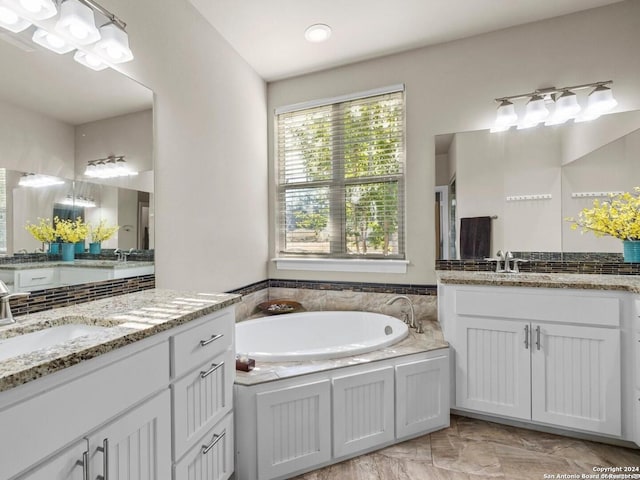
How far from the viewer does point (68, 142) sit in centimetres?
138

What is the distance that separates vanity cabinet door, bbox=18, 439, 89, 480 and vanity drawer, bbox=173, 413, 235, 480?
41cm

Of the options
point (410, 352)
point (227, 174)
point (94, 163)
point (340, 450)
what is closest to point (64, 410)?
point (94, 163)

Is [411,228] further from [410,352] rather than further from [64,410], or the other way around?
[64,410]

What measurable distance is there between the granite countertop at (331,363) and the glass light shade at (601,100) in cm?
177

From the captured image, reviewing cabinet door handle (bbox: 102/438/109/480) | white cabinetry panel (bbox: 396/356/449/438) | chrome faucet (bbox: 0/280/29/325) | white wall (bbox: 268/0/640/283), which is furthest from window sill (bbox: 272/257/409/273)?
cabinet door handle (bbox: 102/438/109/480)

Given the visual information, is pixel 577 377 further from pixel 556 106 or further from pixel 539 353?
pixel 556 106

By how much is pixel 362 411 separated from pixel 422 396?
40 cm

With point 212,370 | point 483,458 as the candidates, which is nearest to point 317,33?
point 212,370

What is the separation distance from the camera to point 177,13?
1.91 meters

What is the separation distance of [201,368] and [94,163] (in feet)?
3.43

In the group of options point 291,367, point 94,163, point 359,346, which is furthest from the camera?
point 359,346

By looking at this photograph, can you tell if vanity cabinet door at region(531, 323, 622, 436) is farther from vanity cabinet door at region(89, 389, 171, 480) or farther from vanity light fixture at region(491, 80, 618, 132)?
vanity cabinet door at region(89, 389, 171, 480)

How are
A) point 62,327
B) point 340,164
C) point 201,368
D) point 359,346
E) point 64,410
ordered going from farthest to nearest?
point 340,164, point 359,346, point 201,368, point 62,327, point 64,410

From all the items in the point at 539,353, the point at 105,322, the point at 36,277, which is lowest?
the point at 539,353
